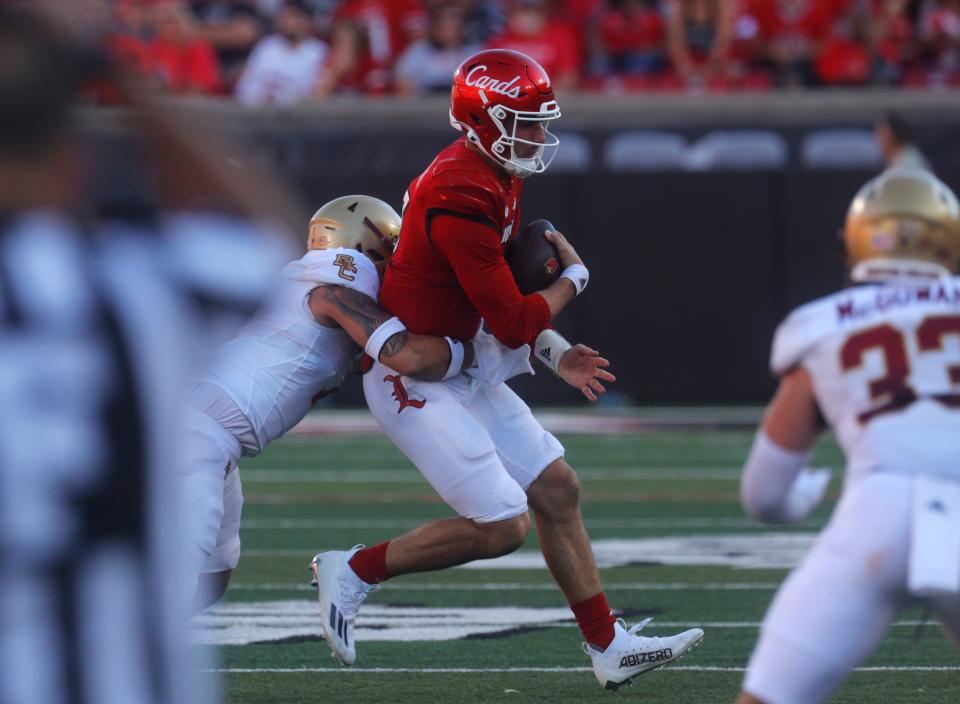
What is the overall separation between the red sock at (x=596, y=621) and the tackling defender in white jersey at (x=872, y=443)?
1517 millimetres

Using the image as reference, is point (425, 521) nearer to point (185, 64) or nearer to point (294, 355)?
point (294, 355)

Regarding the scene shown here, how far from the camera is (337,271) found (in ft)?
16.3

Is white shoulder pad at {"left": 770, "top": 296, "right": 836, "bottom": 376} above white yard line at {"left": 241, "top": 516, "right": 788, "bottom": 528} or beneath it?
above

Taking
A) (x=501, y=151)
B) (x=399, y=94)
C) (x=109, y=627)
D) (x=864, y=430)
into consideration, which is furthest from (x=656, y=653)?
(x=399, y=94)

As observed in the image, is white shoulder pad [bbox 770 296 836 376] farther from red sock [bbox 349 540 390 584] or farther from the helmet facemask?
red sock [bbox 349 540 390 584]

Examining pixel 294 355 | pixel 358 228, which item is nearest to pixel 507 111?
pixel 358 228

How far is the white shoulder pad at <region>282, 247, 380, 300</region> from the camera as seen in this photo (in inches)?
195

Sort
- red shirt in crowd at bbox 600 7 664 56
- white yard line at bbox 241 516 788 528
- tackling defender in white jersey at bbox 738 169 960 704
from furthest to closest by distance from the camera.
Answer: red shirt in crowd at bbox 600 7 664 56 → white yard line at bbox 241 516 788 528 → tackling defender in white jersey at bbox 738 169 960 704

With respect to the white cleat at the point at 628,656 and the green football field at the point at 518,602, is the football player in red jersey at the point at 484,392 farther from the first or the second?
the green football field at the point at 518,602

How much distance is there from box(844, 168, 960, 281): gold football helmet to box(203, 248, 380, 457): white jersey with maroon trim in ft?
6.35

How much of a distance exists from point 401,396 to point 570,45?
904 cm

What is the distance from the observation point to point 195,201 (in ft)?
5.51

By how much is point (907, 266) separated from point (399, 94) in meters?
10.6

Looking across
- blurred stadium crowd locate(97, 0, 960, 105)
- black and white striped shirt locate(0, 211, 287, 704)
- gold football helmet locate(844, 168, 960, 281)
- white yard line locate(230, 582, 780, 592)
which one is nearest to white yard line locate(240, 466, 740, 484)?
white yard line locate(230, 582, 780, 592)
